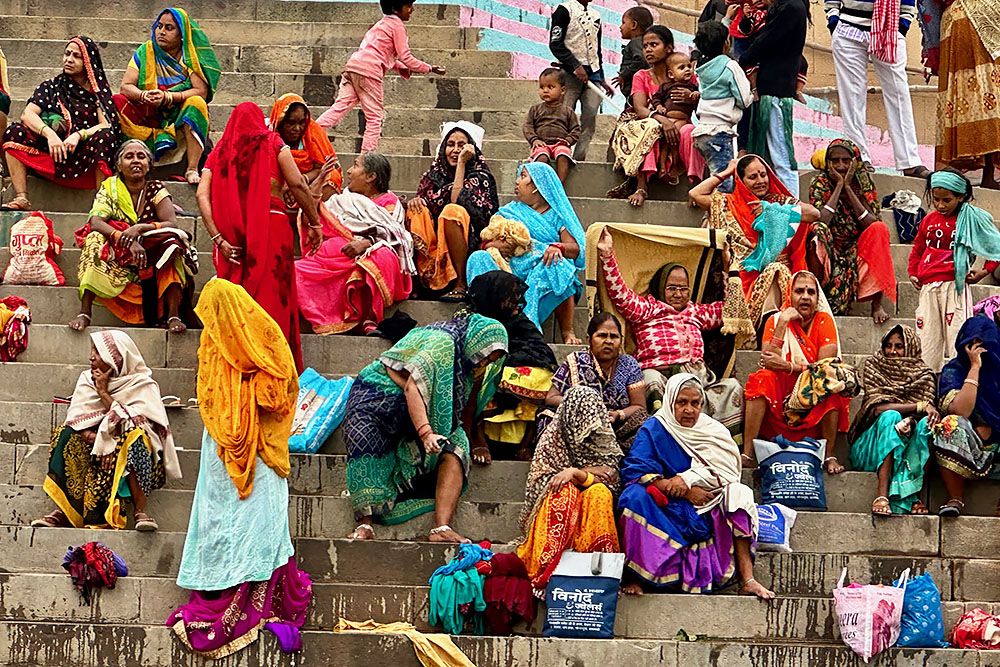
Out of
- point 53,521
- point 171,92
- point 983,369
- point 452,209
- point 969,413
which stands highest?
point 171,92

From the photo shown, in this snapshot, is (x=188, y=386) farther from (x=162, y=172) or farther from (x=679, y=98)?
(x=679, y=98)

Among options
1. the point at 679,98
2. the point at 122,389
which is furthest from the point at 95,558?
the point at 679,98

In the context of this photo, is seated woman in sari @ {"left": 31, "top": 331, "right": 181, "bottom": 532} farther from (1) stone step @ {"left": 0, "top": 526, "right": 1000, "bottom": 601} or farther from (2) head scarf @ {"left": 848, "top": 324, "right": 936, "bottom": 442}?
(2) head scarf @ {"left": 848, "top": 324, "right": 936, "bottom": 442}

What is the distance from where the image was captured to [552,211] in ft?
47.2

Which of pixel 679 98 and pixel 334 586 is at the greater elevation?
pixel 679 98

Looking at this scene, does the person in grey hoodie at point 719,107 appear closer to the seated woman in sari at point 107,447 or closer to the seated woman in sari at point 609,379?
the seated woman in sari at point 609,379

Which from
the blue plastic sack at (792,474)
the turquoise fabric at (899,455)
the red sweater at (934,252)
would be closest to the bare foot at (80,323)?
the blue plastic sack at (792,474)

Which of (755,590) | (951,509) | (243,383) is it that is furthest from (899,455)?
(243,383)

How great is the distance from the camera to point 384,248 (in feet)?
46.3

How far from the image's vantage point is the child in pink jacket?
1620cm

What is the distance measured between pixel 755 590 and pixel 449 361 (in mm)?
1843

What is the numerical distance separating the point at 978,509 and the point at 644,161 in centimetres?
335

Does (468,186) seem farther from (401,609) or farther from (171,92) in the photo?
(401,609)

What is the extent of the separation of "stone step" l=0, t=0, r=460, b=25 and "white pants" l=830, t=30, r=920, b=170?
3087 millimetres
